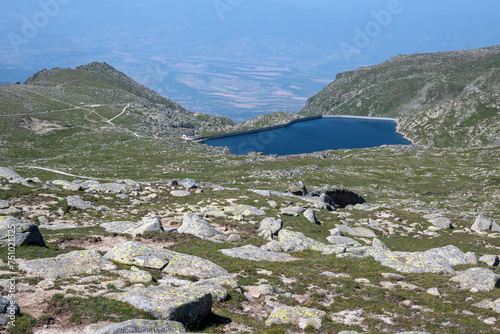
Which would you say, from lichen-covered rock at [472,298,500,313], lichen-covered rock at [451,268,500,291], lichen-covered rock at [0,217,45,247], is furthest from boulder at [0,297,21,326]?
lichen-covered rock at [451,268,500,291]

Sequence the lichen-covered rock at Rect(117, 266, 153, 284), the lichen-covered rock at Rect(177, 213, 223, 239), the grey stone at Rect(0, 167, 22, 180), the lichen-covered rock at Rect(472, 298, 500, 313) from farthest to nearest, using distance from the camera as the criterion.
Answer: the grey stone at Rect(0, 167, 22, 180) < the lichen-covered rock at Rect(177, 213, 223, 239) < the lichen-covered rock at Rect(117, 266, 153, 284) < the lichen-covered rock at Rect(472, 298, 500, 313)

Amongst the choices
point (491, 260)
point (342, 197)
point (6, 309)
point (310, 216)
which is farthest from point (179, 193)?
point (491, 260)

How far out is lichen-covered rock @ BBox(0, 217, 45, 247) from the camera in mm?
26906

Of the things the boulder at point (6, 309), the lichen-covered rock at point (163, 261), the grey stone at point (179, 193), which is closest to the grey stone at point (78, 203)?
the grey stone at point (179, 193)

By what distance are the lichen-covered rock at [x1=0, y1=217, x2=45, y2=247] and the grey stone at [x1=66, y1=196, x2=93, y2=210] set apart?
16769 mm

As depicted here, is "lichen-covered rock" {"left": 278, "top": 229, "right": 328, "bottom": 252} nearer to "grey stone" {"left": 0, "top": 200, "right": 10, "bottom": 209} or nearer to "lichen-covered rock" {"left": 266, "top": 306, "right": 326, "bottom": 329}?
"lichen-covered rock" {"left": 266, "top": 306, "right": 326, "bottom": 329}

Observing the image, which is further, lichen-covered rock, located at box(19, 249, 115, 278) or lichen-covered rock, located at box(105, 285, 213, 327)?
lichen-covered rock, located at box(19, 249, 115, 278)

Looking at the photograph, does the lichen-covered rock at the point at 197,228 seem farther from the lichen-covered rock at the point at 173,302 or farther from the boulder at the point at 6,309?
the boulder at the point at 6,309

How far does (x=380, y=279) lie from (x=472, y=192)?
281 ft

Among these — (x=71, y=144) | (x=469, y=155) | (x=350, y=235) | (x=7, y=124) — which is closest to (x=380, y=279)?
(x=350, y=235)

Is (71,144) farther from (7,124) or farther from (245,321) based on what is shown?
(245,321)

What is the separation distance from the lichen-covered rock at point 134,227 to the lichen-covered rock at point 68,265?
33.7 feet

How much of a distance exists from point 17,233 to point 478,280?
38297mm

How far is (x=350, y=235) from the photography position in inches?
1933
